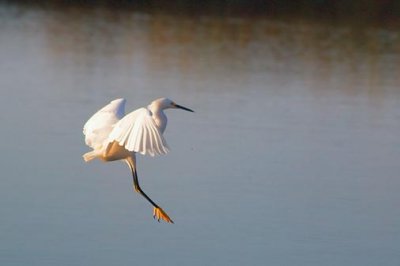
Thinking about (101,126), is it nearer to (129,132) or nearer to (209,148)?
(129,132)

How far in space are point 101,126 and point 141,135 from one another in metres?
0.93

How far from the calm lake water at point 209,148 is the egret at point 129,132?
846mm

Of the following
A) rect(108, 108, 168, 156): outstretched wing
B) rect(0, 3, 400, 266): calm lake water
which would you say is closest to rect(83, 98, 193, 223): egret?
rect(108, 108, 168, 156): outstretched wing

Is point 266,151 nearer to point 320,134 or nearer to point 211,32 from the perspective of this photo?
point 320,134

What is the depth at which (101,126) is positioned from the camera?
7.14 metres

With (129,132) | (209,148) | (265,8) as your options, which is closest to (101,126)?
(129,132)

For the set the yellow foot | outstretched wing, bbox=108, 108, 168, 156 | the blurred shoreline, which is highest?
the blurred shoreline

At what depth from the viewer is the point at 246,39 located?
54.8 feet

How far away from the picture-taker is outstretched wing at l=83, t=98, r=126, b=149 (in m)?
7.09

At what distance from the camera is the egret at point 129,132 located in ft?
20.4

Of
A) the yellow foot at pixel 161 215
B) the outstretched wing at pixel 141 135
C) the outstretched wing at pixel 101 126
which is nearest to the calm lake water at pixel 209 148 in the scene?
the yellow foot at pixel 161 215

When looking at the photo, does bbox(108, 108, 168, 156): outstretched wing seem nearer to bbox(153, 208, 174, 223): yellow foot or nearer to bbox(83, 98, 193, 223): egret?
bbox(83, 98, 193, 223): egret

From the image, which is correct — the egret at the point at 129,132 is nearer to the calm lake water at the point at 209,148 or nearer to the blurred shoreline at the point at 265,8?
the calm lake water at the point at 209,148

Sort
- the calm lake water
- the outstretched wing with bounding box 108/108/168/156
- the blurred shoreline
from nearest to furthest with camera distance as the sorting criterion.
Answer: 1. the outstretched wing with bounding box 108/108/168/156
2. the calm lake water
3. the blurred shoreline
